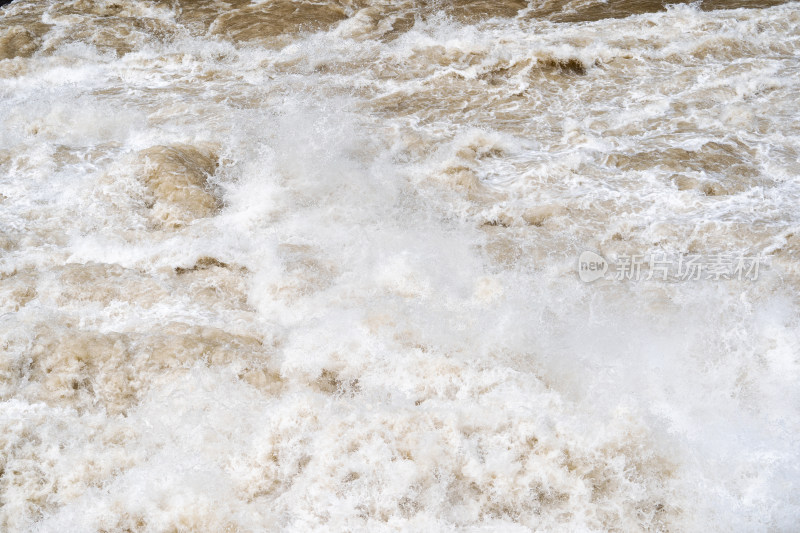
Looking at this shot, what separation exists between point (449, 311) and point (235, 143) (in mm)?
3122

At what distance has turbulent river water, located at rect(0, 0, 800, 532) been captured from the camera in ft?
9.77

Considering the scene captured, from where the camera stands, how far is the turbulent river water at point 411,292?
117 inches

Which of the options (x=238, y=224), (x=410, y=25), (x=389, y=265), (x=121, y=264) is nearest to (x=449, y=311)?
(x=389, y=265)

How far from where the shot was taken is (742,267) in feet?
14.2

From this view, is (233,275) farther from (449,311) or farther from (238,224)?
(449,311)
